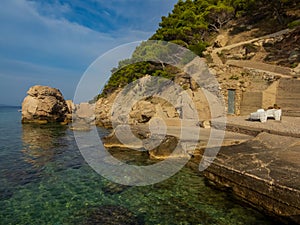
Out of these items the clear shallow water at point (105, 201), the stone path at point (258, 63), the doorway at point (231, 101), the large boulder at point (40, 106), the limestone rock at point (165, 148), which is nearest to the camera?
the clear shallow water at point (105, 201)

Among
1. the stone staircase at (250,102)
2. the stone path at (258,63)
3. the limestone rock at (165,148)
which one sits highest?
the stone path at (258,63)

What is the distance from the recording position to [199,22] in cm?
3525

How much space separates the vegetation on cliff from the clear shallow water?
909 inches

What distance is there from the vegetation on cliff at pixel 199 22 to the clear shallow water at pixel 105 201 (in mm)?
23092

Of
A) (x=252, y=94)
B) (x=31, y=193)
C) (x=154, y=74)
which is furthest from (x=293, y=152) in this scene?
(x=154, y=74)

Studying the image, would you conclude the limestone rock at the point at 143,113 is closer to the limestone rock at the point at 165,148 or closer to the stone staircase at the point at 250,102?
the stone staircase at the point at 250,102

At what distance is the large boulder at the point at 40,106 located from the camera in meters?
31.9

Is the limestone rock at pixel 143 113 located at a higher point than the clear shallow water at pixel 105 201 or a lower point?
higher

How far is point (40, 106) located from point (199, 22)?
98.2 feet

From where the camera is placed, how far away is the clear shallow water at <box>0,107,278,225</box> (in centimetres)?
582

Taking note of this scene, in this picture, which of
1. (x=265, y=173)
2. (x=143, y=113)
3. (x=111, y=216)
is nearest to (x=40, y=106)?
(x=143, y=113)

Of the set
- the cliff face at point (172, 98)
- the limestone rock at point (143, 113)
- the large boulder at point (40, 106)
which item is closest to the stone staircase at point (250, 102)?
the cliff face at point (172, 98)

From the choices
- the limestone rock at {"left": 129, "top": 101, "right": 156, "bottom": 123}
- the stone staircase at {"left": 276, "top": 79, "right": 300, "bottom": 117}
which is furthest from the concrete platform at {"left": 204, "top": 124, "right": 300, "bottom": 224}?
the limestone rock at {"left": 129, "top": 101, "right": 156, "bottom": 123}

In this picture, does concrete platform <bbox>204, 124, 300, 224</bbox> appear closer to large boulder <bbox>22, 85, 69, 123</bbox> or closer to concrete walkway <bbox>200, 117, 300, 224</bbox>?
concrete walkway <bbox>200, 117, 300, 224</bbox>
